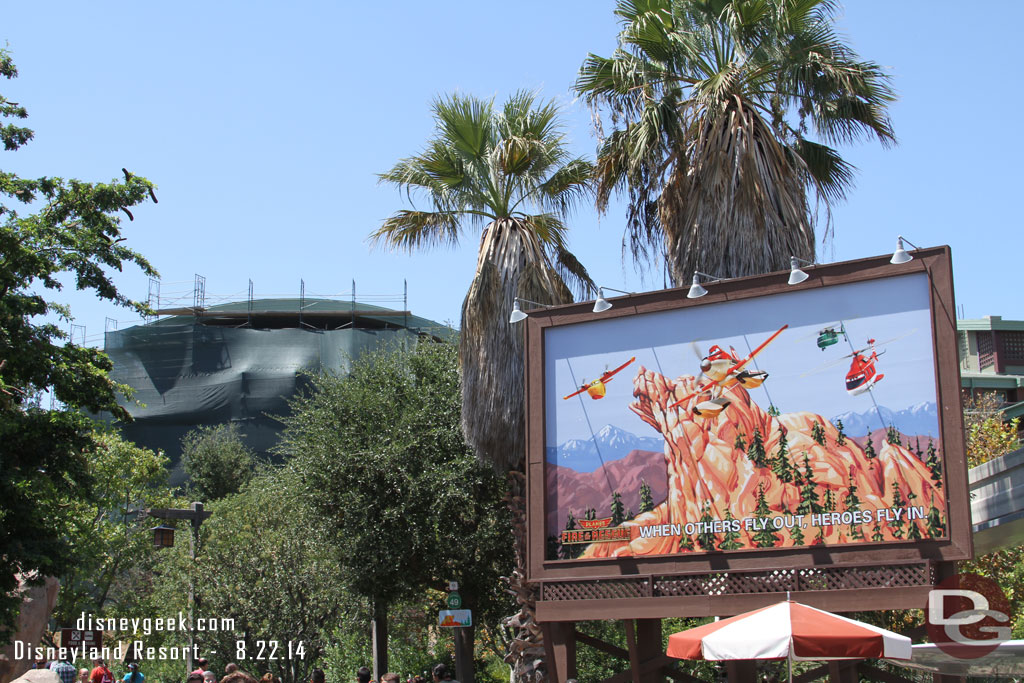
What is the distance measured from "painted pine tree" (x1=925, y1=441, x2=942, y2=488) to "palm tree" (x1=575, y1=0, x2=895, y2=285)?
13.2ft

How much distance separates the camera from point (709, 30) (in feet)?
52.4

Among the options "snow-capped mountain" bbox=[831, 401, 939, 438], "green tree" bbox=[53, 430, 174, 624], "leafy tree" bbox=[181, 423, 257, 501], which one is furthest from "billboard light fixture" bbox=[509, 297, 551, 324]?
"leafy tree" bbox=[181, 423, 257, 501]

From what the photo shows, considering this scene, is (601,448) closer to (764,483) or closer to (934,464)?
(764,483)

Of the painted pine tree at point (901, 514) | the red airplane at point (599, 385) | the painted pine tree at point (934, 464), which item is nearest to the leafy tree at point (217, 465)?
the red airplane at point (599, 385)

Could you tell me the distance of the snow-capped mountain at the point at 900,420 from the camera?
1183cm

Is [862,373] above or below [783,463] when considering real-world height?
above

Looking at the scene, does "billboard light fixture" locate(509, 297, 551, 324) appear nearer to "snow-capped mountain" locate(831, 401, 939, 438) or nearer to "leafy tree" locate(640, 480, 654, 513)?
"leafy tree" locate(640, 480, 654, 513)

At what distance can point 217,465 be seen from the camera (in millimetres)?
61281

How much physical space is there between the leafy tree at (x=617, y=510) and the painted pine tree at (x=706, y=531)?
1.10 m

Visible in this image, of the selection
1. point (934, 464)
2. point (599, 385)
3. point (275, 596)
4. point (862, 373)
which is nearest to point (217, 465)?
point (275, 596)

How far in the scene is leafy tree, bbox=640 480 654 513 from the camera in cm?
1352

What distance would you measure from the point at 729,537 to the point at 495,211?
7744 mm

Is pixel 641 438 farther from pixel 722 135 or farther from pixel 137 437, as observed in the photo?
pixel 137 437

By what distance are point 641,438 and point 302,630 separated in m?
16.5
